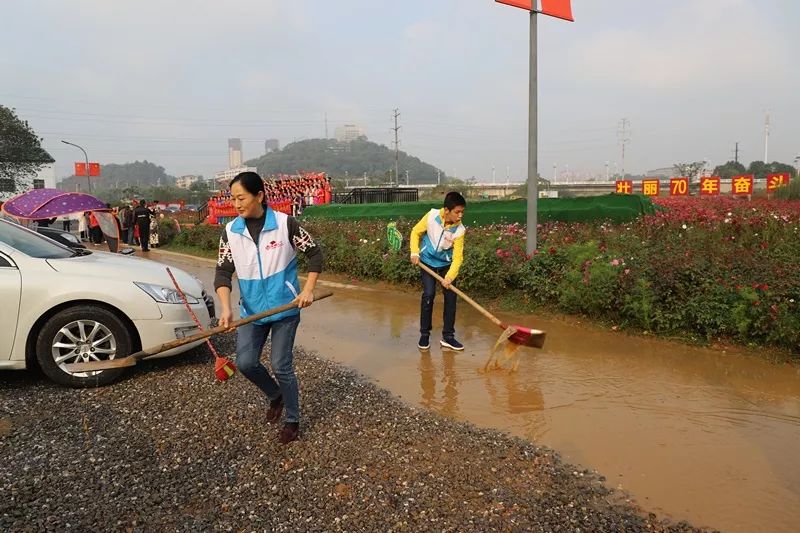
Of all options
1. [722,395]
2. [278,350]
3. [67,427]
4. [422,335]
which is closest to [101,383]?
[67,427]

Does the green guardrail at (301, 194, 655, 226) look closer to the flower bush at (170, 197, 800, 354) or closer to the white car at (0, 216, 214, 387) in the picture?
the flower bush at (170, 197, 800, 354)

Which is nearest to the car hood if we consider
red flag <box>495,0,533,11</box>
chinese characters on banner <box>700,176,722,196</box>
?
red flag <box>495,0,533,11</box>

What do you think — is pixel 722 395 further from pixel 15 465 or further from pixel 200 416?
pixel 15 465

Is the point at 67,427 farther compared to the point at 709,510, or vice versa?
the point at 67,427

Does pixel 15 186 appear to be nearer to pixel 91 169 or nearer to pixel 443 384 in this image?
pixel 91 169

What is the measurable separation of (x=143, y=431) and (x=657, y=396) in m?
3.64

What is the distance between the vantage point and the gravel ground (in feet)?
8.41

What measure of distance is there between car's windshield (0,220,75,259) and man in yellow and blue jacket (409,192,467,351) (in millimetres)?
3103

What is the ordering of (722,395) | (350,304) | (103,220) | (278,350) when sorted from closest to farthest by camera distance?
(278,350) → (722,395) → (350,304) → (103,220)

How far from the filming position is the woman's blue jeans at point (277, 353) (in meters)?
3.31

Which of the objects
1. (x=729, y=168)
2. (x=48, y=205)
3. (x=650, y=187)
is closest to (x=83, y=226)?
(x=48, y=205)

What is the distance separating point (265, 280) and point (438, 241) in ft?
7.78

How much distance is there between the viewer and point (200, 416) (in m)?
3.68

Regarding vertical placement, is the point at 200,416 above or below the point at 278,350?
below
